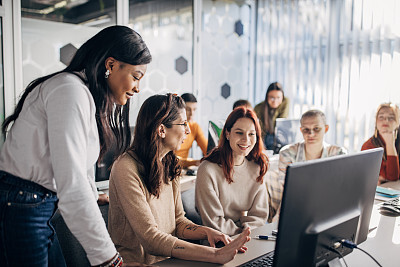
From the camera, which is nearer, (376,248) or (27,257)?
(27,257)

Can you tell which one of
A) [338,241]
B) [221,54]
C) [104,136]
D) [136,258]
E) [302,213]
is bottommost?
[136,258]

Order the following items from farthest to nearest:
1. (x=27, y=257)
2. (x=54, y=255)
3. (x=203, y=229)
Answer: (x=203, y=229)
(x=54, y=255)
(x=27, y=257)

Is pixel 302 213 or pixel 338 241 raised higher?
pixel 302 213

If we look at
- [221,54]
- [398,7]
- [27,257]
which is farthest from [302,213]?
[221,54]

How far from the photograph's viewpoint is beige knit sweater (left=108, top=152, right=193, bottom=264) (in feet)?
4.38

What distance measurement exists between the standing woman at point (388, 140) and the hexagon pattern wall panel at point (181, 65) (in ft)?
7.55

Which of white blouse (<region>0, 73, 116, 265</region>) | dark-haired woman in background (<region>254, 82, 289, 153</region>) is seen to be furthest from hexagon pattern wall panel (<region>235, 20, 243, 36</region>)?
white blouse (<region>0, 73, 116, 265</region>)

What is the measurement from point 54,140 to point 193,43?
3727 millimetres

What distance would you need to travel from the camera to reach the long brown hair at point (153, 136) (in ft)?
4.82

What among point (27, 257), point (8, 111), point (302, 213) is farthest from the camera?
point (8, 111)

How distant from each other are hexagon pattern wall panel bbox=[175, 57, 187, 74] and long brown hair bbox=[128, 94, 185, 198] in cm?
279

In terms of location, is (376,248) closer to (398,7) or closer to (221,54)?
(398,7)

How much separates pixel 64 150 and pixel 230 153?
1174 millimetres

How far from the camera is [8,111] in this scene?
9.91 ft
